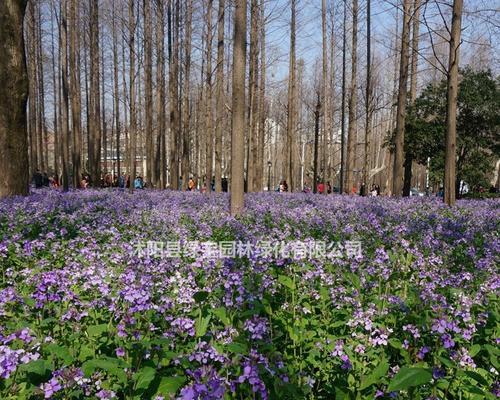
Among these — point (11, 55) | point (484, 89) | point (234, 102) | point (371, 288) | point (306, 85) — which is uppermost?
point (306, 85)

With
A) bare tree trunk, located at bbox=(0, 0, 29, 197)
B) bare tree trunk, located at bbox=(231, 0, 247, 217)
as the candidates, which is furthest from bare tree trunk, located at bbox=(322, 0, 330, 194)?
bare tree trunk, located at bbox=(0, 0, 29, 197)

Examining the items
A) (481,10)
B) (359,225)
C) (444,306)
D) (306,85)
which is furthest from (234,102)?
(306,85)

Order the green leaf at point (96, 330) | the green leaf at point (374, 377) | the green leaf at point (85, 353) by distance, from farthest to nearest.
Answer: the green leaf at point (96, 330), the green leaf at point (85, 353), the green leaf at point (374, 377)

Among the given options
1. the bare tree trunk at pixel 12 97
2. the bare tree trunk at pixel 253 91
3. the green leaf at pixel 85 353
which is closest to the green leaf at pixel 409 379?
the green leaf at pixel 85 353

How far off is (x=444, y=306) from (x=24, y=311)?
8.80 feet

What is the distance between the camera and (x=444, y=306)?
2850 millimetres

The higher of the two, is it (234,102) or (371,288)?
(234,102)

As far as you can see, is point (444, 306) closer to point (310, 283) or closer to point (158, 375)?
point (310, 283)

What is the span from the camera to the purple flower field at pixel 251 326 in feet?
6.86

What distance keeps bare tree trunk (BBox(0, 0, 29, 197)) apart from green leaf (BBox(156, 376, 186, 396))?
9996 mm

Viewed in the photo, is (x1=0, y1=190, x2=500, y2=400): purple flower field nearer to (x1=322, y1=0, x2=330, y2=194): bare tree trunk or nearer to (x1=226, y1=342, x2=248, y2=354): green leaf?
(x1=226, y1=342, x2=248, y2=354): green leaf

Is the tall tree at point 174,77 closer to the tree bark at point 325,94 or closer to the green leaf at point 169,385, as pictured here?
the tree bark at point 325,94

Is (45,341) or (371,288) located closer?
(45,341)

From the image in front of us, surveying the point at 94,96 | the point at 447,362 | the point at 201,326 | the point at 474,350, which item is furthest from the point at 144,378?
the point at 94,96
